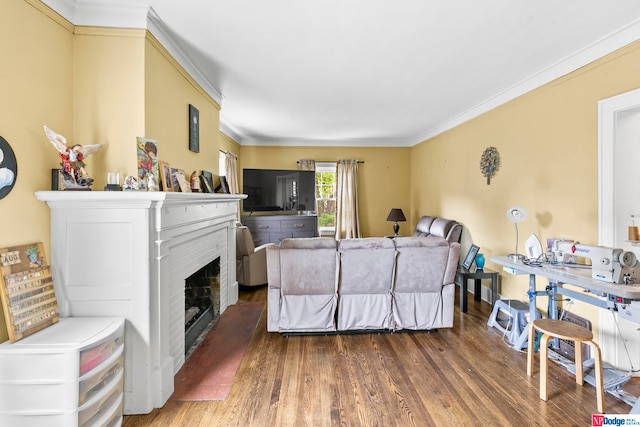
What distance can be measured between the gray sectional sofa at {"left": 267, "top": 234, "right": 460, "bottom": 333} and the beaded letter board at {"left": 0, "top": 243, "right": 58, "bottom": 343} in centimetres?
152

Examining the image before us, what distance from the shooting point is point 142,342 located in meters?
1.81

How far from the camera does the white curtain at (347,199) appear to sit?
6.23 metres

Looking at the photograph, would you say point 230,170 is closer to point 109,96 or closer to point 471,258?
point 109,96

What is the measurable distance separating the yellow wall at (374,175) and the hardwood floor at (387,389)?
3761 millimetres

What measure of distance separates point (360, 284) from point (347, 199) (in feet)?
11.8

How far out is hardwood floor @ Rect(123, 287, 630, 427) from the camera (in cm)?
180

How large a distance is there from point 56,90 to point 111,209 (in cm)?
82

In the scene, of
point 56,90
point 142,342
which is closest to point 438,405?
point 142,342

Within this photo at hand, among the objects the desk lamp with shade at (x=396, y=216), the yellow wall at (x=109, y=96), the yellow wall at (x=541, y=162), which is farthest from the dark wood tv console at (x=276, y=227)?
the yellow wall at (x=109, y=96)

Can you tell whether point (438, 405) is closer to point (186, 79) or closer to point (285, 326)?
point (285, 326)

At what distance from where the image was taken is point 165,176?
7.29 ft

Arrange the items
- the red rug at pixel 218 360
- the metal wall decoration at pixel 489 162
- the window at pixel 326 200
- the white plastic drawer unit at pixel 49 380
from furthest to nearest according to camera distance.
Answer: the window at pixel 326 200
the metal wall decoration at pixel 489 162
the red rug at pixel 218 360
the white plastic drawer unit at pixel 49 380

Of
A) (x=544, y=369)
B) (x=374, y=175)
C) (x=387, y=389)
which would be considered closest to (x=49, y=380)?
(x=387, y=389)

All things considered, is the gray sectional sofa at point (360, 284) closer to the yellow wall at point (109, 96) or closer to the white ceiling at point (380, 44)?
the yellow wall at point (109, 96)
